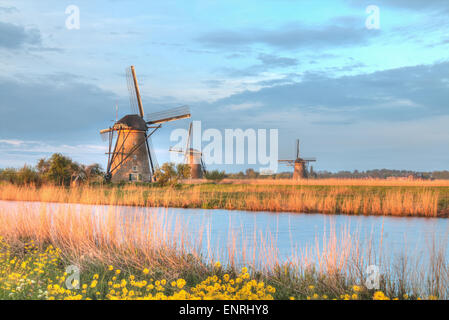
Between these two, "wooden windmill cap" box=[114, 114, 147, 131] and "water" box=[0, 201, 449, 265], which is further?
"wooden windmill cap" box=[114, 114, 147, 131]

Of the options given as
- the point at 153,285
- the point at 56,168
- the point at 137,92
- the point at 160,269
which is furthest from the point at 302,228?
the point at 137,92

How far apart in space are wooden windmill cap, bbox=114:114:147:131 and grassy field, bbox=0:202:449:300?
839 inches

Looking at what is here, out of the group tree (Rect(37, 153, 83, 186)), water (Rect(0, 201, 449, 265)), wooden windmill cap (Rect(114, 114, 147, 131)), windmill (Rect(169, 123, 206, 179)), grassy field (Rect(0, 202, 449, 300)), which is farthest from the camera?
windmill (Rect(169, 123, 206, 179))

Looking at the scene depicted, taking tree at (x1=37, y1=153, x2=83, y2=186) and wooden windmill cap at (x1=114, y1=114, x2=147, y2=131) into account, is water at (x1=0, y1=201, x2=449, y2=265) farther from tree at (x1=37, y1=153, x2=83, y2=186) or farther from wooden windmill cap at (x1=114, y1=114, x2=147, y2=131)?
wooden windmill cap at (x1=114, y1=114, x2=147, y2=131)

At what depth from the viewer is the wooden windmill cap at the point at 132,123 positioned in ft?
99.4

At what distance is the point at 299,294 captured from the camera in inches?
200

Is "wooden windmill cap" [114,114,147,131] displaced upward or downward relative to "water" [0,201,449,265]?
upward

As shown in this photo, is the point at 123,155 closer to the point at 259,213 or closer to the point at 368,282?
the point at 259,213

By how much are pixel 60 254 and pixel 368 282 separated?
5.32 m

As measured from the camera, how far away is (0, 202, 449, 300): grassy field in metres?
4.76

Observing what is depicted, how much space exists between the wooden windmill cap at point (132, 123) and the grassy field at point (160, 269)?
70.0 feet

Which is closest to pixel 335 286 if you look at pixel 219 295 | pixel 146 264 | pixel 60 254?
pixel 219 295

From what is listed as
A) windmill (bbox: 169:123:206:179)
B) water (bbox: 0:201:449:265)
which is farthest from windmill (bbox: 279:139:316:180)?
water (bbox: 0:201:449:265)

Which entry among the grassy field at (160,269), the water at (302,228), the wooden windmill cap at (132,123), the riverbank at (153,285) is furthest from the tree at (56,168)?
the riverbank at (153,285)
